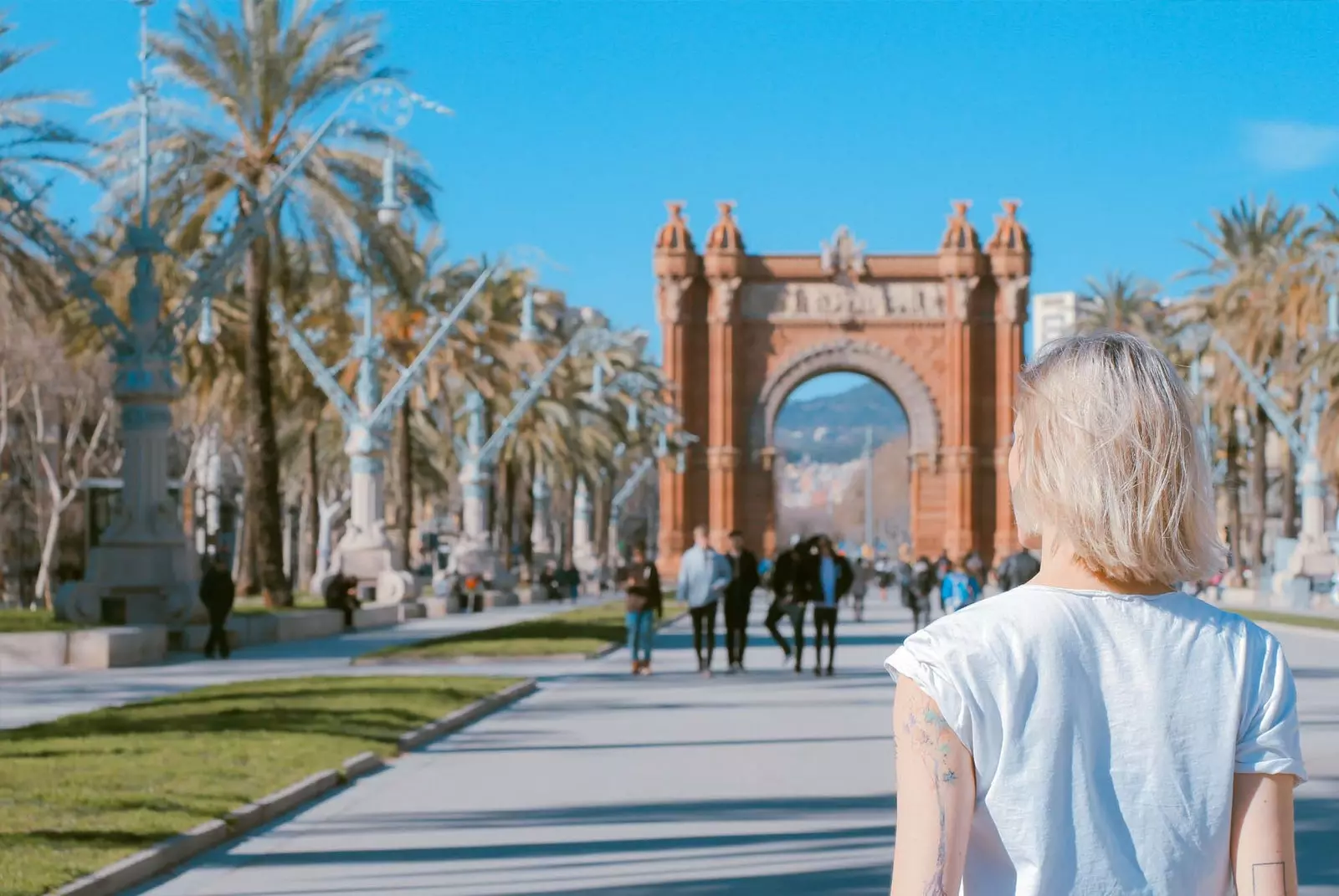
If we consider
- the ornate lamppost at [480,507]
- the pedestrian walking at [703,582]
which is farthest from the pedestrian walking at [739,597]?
the ornate lamppost at [480,507]

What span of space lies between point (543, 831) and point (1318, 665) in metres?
17.4

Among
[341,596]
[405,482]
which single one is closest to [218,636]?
[341,596]

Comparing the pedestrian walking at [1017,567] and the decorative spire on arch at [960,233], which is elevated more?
the decorative spire on arch at [960,233]

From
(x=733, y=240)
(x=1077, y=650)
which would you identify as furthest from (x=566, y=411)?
(x=1077, y=650)

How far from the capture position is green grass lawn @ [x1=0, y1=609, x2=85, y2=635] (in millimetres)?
24438

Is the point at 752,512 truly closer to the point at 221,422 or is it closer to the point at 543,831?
the point at 221,422

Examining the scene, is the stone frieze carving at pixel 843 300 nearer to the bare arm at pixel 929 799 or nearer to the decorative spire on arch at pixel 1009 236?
the decorative spire on arch at pixel 1009 236

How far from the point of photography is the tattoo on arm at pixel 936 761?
2539 mm

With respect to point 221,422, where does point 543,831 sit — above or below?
below

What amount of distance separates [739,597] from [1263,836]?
22202 millimetres

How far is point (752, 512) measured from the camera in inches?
3342

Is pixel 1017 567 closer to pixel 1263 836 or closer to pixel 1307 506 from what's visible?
pixel 1263 836

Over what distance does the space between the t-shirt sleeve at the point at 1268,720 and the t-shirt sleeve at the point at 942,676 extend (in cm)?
38

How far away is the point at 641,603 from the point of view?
930 inches
